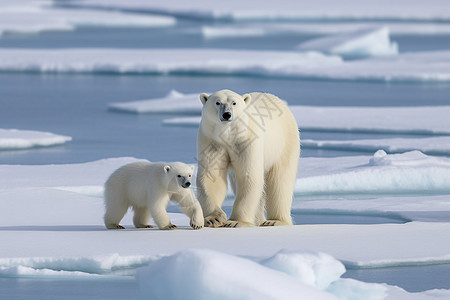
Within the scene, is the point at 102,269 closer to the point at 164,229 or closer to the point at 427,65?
the point at 164,229

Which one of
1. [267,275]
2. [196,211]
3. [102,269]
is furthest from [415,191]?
[267,275]

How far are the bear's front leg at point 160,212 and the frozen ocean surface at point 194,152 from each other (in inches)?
2.8

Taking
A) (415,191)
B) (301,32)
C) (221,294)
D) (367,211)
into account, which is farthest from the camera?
(301,32)

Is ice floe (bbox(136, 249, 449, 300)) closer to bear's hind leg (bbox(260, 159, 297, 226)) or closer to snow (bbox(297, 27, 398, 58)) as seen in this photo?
bear's hind leg (bbox(260, 159, 297, 226))

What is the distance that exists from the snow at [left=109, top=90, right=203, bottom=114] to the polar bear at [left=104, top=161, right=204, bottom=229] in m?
6.20

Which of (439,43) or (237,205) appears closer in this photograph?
(237,205)

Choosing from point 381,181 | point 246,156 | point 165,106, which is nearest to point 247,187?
point 246,156

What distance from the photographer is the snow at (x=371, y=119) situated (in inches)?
391

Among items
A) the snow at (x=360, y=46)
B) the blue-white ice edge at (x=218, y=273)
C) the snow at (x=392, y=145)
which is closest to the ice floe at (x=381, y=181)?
the snow at (x=392, y=145)

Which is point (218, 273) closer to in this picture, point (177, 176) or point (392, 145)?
A: point (177, 176)

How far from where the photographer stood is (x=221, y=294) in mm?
3381

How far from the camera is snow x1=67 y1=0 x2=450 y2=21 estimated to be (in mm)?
24156

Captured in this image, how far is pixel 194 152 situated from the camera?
8539 mm

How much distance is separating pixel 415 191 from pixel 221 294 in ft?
12.2
